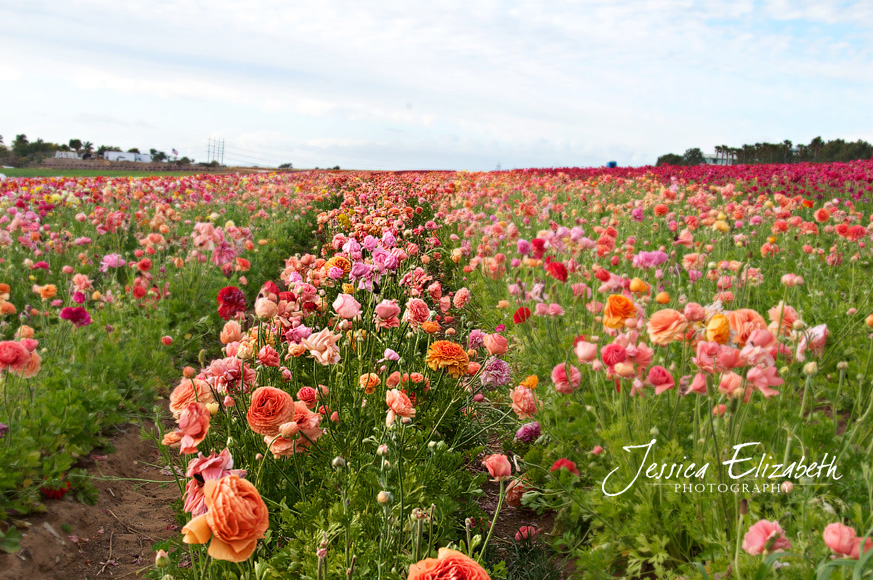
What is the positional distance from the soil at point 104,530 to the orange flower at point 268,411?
3.23 ft

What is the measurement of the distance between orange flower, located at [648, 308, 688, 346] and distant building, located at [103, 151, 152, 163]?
43.8m

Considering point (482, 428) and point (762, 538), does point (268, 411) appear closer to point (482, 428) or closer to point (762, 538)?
point (762, 538)

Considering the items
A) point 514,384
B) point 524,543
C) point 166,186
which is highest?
point 166,186

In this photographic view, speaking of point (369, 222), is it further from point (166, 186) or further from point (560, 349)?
point (166, 186)

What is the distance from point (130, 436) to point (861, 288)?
193 inches

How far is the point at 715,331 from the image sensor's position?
163 cm

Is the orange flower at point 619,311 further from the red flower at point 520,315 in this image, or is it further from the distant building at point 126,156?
the distant building at point 126,156

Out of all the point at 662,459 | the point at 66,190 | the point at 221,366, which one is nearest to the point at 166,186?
the point at 66,190

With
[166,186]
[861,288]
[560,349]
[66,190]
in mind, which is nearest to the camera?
[560,349]

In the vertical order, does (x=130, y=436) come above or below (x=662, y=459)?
below

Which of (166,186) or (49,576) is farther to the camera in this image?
(166,186)

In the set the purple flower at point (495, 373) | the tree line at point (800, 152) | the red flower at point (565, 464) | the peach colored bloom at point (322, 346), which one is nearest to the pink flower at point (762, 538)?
the red flower at point (565, 464)

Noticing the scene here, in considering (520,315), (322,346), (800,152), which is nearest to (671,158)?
(800,152)

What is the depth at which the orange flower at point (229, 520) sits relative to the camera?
3.63 feet
